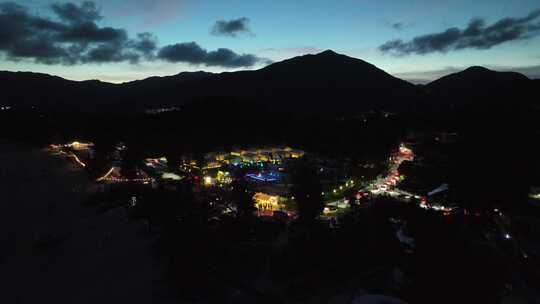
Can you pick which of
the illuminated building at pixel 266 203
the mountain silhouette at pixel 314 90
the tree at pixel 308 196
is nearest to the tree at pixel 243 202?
the tree at pixel 308 196

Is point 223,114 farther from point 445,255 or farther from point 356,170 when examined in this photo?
point 445,255

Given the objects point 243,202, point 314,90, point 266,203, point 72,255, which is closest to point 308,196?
point 243,202

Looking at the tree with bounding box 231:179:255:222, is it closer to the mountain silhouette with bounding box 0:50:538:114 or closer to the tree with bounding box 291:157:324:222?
the tree with bounding box 291:157:324:222

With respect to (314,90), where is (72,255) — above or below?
below

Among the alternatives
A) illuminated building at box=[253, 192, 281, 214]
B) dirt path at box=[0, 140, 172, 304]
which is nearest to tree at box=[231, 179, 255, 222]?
illuminated building at box=[253, 192, 281, 214]

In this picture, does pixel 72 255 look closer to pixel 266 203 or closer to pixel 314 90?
pixel 266 203

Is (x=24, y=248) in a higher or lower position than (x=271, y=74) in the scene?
lower

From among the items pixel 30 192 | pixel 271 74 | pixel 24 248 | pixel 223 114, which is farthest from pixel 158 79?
pixel 24 248

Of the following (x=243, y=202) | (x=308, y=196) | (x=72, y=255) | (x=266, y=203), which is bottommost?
(x=72, y=255)
